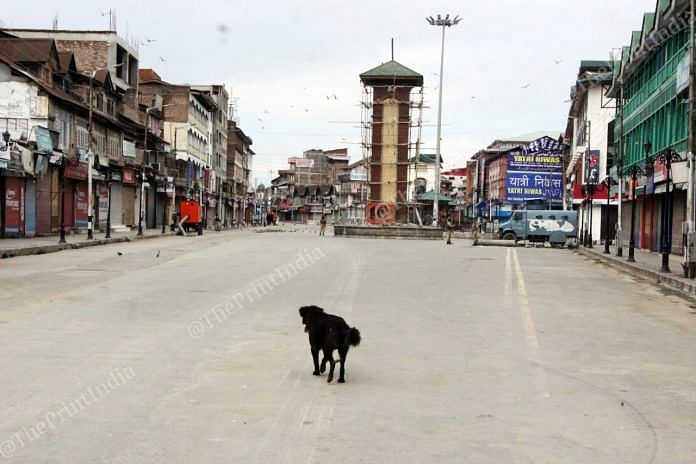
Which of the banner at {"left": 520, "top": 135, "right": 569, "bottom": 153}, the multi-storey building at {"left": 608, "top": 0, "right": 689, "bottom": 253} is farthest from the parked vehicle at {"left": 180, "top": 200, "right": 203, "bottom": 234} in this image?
the banner at {"left": 520, "top": 135, "right": 569, "bottom": 153}

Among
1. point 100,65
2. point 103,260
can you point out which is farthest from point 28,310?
point 100,65

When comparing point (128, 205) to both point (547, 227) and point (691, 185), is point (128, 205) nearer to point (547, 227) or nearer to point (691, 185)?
point (547, 227)

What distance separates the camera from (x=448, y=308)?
13.8 metres

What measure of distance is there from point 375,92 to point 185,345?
68312 millimetres

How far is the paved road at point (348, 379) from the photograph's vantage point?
5621mm

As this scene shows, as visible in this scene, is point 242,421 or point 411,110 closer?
point 242,421

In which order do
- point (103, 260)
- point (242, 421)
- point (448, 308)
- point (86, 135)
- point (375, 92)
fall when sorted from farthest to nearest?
1. point (375, 92)
2. point (86, 135)
3. point (103, 260)
4. point (448, 308)
5. point (242, 421)

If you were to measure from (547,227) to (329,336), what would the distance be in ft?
153

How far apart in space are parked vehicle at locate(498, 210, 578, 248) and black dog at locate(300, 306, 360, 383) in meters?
44.7

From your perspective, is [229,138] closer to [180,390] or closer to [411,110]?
[411,110]

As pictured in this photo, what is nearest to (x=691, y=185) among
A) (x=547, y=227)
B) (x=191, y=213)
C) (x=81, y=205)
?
(x=547, y=227)

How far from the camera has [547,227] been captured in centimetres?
5209

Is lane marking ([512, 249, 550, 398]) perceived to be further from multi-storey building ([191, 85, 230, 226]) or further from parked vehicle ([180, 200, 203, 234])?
multi-storey building ([191, 85, 230, 226])

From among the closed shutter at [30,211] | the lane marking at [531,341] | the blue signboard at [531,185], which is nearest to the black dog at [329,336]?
the lane marking at [531,341]
